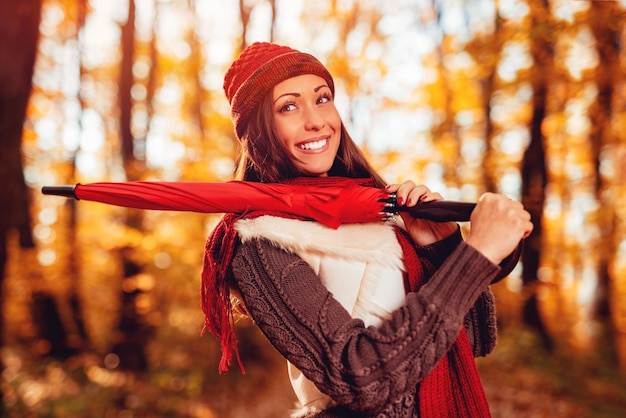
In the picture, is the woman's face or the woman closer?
the woman

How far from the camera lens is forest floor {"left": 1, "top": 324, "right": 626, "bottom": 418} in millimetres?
5559

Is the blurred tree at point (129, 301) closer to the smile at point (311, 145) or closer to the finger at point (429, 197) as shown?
the smile at point (311, 145)

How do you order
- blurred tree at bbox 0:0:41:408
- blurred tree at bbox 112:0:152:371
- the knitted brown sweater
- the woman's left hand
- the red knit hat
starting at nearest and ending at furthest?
the knitted brown sweater, the woman's left hand, the red knit hat, blurred tree at bbox 0:0:41:408, blurred tree at bbox 112:0:152:371

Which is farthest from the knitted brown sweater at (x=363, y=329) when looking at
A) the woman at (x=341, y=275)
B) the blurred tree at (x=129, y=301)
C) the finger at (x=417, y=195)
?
Result: the blurred tree at (x=129, y=301)

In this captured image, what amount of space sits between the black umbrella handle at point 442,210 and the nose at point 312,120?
43 centimetres

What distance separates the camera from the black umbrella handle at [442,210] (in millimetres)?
1310

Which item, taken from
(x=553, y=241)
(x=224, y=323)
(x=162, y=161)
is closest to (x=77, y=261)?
(x=162, y=161)

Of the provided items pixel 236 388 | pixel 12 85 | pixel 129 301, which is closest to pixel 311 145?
pixel 12 85

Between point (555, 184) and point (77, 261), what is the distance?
819 cm

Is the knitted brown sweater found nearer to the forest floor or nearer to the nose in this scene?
the nose

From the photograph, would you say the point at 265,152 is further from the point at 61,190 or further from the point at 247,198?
the point at 61,190

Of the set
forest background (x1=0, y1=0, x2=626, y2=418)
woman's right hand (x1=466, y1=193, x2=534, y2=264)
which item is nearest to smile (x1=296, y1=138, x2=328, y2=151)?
woman's right hand (x1=466, y1=193, x2=534, y2=264)

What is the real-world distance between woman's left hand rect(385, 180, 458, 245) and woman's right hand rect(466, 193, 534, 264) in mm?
208

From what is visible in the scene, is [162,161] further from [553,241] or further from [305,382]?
[553,241]
